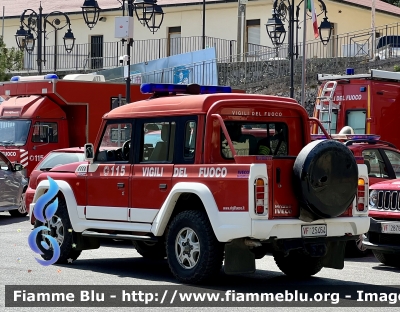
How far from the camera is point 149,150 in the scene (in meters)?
11.4

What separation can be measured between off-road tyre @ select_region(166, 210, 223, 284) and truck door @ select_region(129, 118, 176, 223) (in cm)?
49

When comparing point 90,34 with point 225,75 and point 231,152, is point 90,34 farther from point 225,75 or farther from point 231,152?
point 231,152

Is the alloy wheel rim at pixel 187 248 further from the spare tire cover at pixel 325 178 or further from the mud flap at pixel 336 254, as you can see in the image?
the mud flap at pixel 336 254

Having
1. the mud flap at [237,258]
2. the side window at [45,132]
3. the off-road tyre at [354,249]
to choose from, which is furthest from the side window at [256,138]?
the side window at [45,132]

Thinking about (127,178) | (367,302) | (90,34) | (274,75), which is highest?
(90,34)

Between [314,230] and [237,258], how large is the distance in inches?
37.6

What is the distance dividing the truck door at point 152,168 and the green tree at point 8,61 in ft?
91.6

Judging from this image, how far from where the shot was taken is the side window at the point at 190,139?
10.8 m

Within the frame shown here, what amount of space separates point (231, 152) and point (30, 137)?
45.8ft

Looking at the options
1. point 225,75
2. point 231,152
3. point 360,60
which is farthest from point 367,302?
point 225,75

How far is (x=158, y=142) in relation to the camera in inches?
447

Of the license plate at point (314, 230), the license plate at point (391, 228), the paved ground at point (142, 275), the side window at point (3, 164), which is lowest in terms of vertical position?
the paved ground at point (142, 275)

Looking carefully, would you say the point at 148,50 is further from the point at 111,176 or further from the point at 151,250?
the point at 111,176

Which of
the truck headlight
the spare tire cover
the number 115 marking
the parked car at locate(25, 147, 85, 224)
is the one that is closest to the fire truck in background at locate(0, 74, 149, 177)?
the parked car at locate(25, 147, 85, 224)
